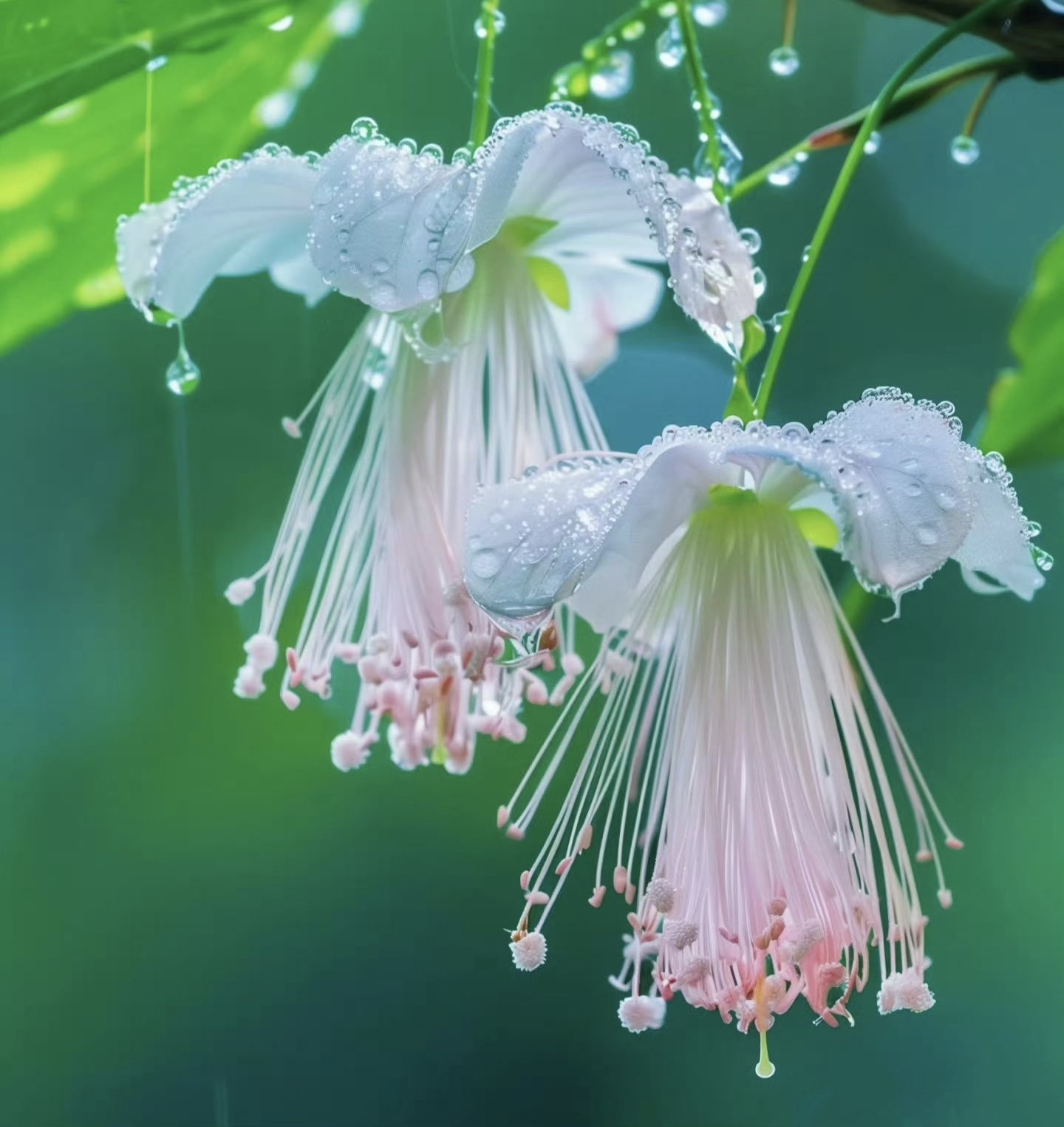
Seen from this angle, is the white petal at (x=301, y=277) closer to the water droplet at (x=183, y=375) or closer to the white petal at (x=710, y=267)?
the water droplet at (x=183, y=375)

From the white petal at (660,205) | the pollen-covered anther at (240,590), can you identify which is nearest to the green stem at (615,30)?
the white petal at (660,205)

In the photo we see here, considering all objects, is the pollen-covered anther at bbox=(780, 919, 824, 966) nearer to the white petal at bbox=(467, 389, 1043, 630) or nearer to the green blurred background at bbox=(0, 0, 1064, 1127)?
the white petal at bbox=(467, 389, 1043, 630)

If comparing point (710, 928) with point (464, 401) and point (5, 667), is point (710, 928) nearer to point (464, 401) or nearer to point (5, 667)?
point (464, 401)

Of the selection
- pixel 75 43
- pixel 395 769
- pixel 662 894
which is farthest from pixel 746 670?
pixel 395 769

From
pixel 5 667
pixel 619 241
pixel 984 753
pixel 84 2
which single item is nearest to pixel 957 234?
pixel 984 753

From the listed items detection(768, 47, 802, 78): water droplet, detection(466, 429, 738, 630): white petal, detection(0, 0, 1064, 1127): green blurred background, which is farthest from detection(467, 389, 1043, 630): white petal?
detection(0, 0, 1064, 1127): green blurred background

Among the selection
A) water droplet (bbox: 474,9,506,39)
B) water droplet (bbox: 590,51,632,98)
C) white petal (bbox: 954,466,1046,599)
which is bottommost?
white petal (bbox: 954,466,1046,599)
